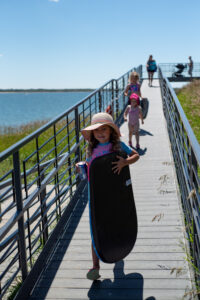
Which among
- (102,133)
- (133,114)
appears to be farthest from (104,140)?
(133,114)

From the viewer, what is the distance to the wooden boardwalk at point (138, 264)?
13.1 feet

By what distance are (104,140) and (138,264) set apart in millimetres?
1381

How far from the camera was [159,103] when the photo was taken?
57.9 ft

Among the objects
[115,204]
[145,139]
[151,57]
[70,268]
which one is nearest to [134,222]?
[115,204]

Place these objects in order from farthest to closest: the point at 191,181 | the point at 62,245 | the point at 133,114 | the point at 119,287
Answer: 1. the point at 133,114
2. the point at 62,245
3. the point at 119,287
4. the point at 191,181

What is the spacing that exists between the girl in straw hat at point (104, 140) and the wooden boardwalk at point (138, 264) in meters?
0.28

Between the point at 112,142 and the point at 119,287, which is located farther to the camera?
the point at 119,287

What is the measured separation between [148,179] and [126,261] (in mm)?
3171

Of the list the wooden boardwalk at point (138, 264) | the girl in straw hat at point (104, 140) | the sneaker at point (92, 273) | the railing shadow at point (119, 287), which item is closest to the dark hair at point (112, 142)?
the girl in straw hat at point (104, 140)

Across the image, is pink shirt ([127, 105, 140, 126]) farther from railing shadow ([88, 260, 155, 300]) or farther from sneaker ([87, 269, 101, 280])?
sneaker ([87, 269, 101, 280])

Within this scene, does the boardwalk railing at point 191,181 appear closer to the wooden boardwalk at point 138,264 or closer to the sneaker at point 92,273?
the wooden boardwalk at point 138,264

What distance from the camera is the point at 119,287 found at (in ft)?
13.3

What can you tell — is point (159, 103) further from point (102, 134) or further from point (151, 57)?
point (102, 134)

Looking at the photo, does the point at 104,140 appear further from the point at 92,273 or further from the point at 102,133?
the point at 92,273
